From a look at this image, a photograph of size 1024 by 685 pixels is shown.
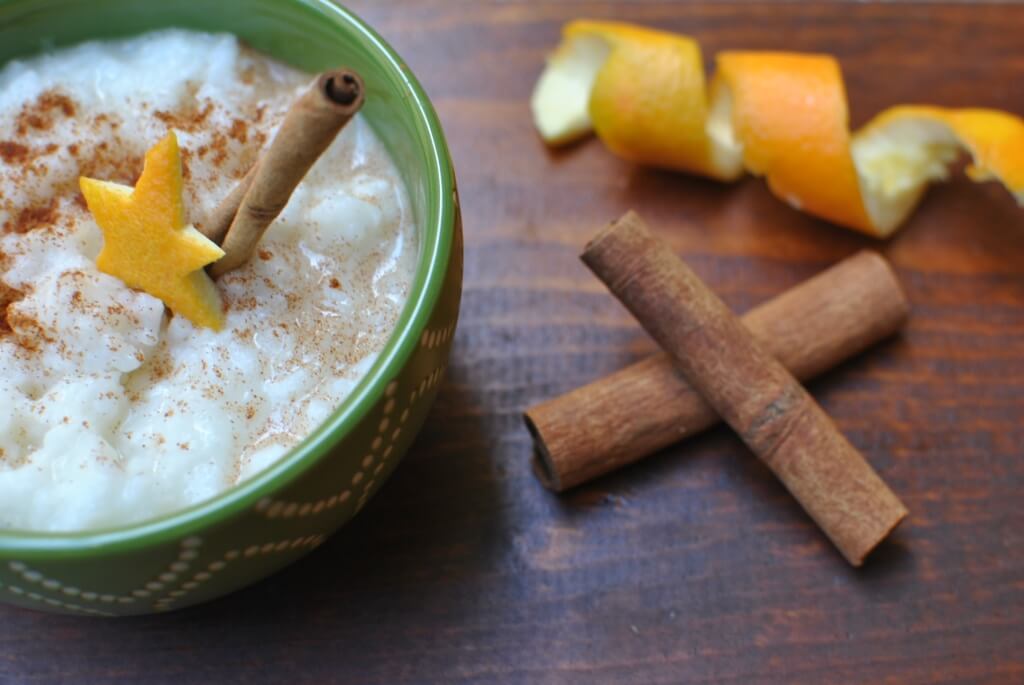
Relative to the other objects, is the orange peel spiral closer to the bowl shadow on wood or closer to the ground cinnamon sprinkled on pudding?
the bowl shadow on wood

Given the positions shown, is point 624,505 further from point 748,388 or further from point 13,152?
point 13,152

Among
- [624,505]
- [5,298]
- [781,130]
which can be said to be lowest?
[624,505]

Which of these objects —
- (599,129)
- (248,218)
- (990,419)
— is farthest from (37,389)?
(990,419)

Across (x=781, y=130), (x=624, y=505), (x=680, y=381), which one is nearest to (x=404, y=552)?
(x=624, y=505)

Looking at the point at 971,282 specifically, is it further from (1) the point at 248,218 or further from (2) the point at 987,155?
(1) the point at 248,218

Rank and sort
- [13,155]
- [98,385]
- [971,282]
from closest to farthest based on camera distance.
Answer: [98,385] → [13,155] → [971,282]
